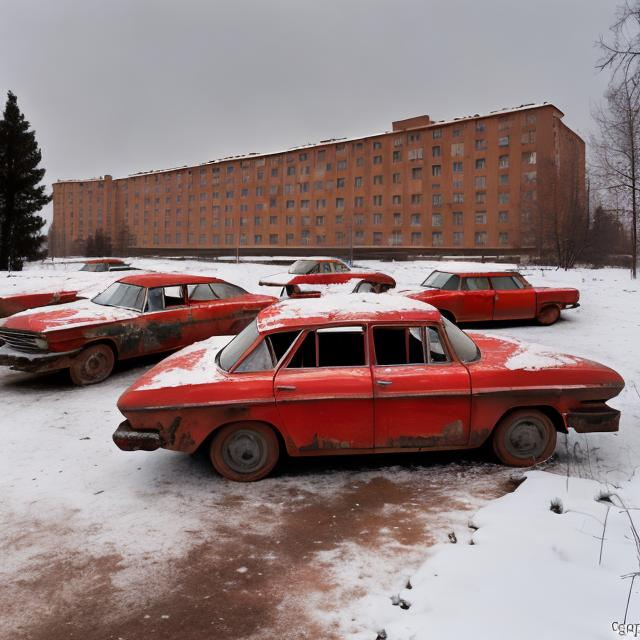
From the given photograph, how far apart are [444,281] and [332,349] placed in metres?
7.31

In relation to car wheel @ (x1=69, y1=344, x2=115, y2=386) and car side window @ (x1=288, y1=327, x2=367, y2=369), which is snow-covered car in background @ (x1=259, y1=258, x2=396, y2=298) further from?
car side window @ (x1=288, y1=327, x2=367, y2=369)

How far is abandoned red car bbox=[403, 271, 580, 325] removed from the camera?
11039mm

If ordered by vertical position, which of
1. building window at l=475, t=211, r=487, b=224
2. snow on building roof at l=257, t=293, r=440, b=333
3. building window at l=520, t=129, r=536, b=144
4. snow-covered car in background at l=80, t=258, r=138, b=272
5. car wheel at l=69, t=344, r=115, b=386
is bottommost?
car wheel at l=69, t=344, r=115, b=386

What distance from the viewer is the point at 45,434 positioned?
18.2 feet

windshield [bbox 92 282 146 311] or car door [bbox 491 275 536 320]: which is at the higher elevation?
windshield [bbox 92 282 146 311]

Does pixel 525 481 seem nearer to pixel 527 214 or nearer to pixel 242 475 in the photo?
pixel 242 475

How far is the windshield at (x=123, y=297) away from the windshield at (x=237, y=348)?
3534 mm

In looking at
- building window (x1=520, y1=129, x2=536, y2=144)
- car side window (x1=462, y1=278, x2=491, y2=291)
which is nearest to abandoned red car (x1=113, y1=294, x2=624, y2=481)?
car side window (x1=462, y1=278, x2=491, y2=291)

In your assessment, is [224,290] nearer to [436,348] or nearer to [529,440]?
[436,348]

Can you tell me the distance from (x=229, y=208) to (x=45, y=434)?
206 ft

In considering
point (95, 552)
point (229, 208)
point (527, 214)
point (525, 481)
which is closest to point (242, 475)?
point (95, 552)

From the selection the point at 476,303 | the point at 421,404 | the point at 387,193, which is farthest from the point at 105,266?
the point at 387,193

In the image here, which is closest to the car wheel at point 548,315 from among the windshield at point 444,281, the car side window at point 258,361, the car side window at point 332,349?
the windshield at point 444,281

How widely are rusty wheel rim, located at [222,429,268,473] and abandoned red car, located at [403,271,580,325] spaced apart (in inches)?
278
